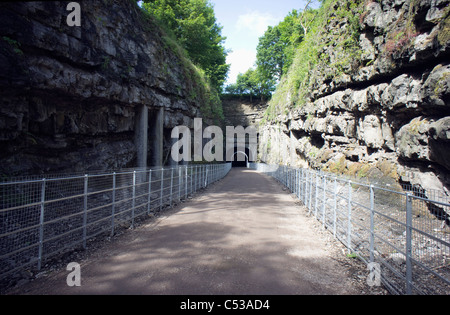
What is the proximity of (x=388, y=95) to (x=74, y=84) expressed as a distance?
11201 mm

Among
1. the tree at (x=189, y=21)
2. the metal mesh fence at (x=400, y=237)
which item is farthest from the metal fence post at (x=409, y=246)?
the tree at (x=189, y=21)

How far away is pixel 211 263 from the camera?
3.88m

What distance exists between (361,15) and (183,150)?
13.1 metres

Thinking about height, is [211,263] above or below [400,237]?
below

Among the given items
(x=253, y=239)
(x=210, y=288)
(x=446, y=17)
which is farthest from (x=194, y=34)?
(x=210, y=288)

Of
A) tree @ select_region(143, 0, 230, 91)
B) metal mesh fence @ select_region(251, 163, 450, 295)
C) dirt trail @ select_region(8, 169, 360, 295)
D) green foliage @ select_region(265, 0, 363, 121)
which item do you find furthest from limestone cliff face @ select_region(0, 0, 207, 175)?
green foliage @ select_region(265, 0, 363, 121)

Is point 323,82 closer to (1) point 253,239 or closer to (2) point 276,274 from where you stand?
(1) point 253,239

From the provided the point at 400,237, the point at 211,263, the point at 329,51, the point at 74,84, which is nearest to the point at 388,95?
the point at 400,237

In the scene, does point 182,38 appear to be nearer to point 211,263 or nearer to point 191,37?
point 191,37

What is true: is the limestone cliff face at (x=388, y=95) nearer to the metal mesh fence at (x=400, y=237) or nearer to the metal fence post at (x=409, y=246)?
the metal mesh fence at (x=400, y=237)

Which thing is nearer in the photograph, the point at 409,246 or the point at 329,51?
the point at 409,246

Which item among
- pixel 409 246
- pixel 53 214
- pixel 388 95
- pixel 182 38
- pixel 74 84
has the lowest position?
pixel 53 214

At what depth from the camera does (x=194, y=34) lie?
24.3 m

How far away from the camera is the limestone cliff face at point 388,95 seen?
6.88 m
